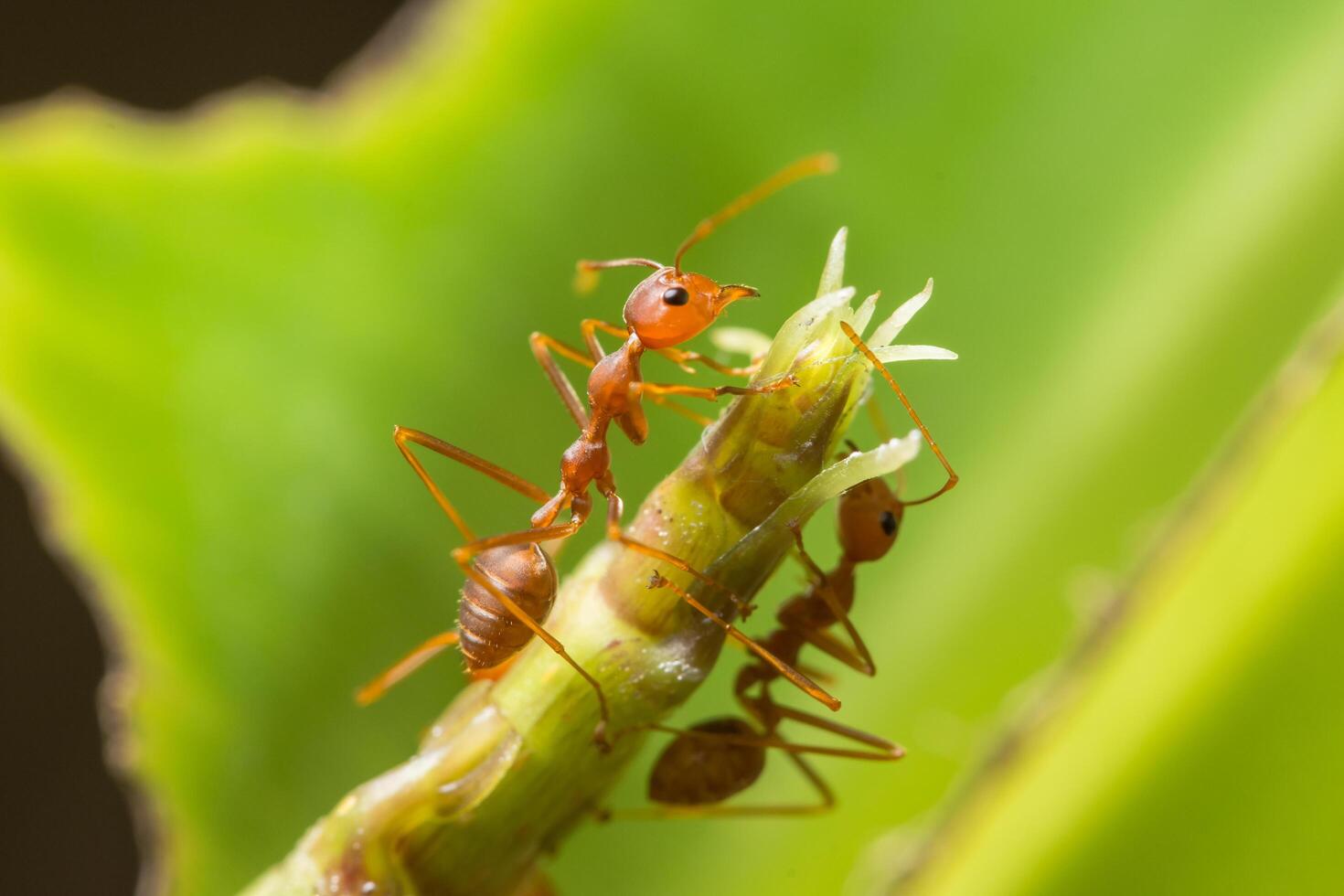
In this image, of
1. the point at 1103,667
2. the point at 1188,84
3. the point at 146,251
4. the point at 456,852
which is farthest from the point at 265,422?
the point at 1188,84

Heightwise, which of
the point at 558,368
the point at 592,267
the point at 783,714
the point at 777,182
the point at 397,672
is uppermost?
the point at 777,182

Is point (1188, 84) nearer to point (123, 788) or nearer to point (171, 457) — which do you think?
point (171, 457)

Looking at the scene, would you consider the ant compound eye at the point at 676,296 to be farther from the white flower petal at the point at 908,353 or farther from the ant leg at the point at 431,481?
the white flower petal at the point at 908,353

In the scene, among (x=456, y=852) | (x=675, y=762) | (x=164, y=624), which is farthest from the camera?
(x=164, y=624)

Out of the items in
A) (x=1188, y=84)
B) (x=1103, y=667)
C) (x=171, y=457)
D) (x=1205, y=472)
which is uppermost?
(x=1188, y=84)

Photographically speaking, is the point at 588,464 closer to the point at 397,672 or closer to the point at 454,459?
the point at 454,459

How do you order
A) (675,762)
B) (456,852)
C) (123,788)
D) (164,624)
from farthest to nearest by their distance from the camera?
1. (123,788)
2. (164,624)
3. (675,762)
4. (456,852)

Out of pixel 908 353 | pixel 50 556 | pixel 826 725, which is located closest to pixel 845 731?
pixel 826 725
